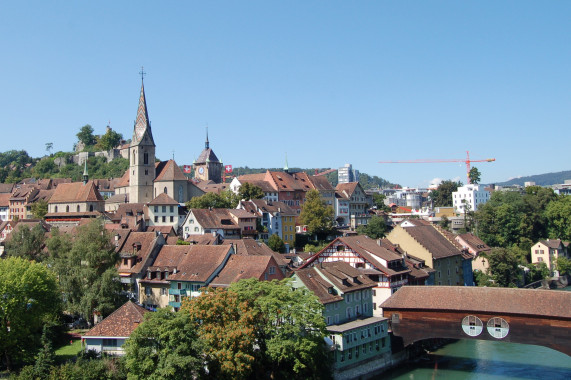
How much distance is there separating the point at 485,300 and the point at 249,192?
42.0 meters

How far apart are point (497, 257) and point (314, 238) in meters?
21.9

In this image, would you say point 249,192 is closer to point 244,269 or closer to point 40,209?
point 40,209

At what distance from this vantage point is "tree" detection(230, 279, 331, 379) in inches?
1276

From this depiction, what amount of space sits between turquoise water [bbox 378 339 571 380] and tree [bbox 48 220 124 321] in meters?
18.8

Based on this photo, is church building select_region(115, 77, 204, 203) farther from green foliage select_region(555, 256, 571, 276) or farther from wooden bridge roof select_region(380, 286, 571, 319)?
green foliage select_region(555, 256, 571, 276)

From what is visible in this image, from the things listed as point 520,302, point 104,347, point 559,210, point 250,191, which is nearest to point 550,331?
point 520,302

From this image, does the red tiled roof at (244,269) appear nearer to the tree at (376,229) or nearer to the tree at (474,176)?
the tree at (376,229)

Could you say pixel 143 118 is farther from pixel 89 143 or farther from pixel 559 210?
pixel 89 143

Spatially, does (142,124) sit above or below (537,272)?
above

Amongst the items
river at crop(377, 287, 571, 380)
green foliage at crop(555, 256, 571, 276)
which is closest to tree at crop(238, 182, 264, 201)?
river at crop(377, 287, 571, 380)

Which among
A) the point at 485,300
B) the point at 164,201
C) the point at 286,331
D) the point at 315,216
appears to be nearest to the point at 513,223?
the point at 315,216

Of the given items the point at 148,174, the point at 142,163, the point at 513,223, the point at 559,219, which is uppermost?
the point at 142,163

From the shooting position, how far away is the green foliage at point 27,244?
5069cm

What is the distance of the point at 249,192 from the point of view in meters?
78.2
